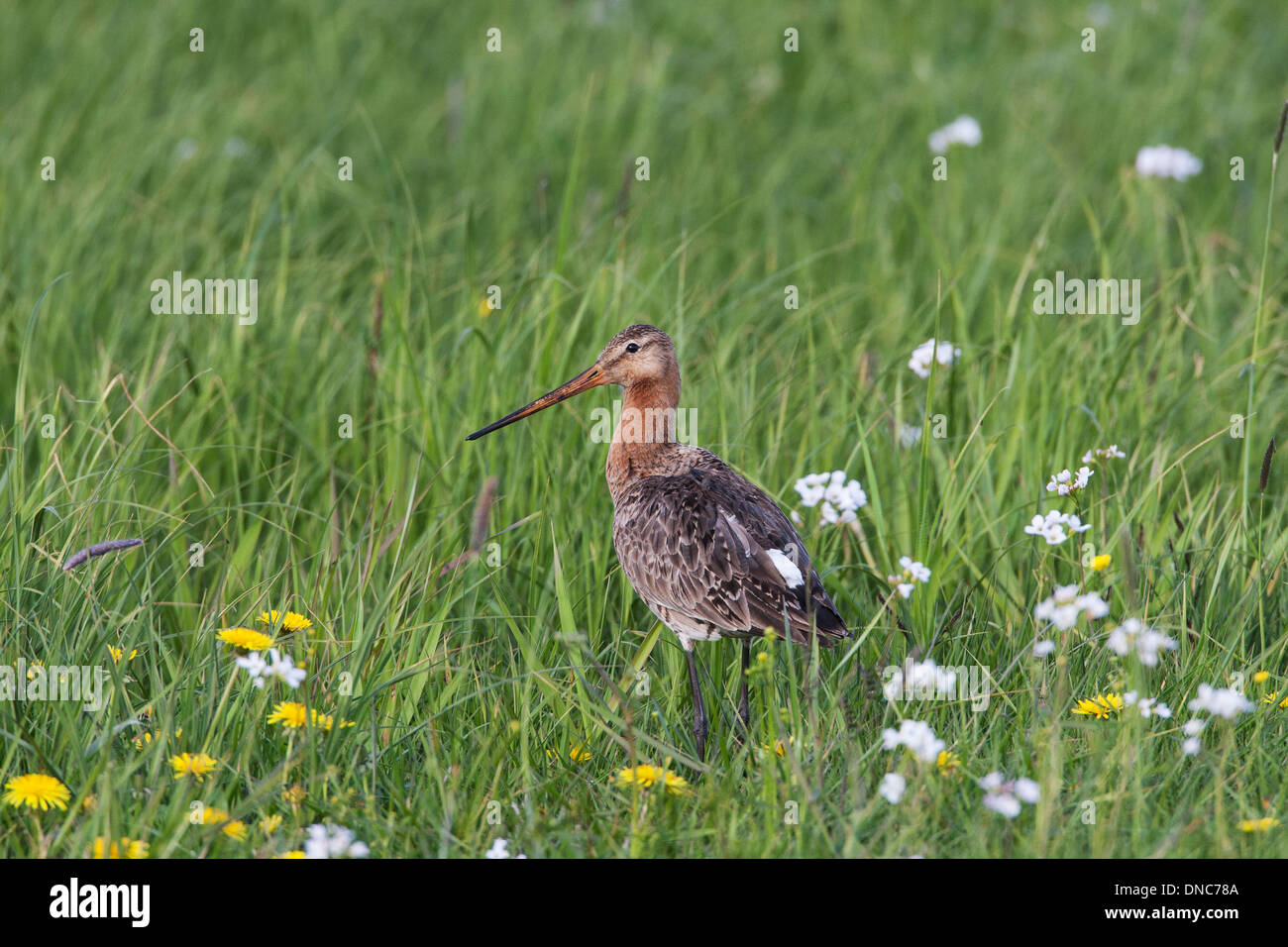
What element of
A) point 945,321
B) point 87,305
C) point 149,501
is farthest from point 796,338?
point 87,305

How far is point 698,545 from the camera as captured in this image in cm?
466

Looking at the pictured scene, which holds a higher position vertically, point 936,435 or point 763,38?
point 763,38

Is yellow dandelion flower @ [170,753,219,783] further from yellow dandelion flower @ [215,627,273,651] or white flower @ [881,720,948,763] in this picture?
white flower @ [881,720,948,763]

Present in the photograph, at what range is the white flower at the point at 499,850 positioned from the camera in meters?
3.62

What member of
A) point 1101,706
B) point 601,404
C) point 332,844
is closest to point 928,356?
point 601,404

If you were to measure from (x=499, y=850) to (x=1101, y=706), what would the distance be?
1855 mm

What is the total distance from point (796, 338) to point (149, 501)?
2853 millimetres

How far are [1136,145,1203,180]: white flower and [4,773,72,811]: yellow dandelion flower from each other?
673cm

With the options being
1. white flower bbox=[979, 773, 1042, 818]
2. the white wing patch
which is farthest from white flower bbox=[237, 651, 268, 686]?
white flower bbox=[979, 773, 1042, 818]

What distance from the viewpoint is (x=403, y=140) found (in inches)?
362

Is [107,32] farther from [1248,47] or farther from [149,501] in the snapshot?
[1248,47]

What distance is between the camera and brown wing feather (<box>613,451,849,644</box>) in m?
4.50

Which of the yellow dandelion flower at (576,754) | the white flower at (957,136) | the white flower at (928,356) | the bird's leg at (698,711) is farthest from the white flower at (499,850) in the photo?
the white flower at (957,136)

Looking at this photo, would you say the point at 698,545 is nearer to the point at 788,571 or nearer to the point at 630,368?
the point at 788,571
